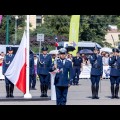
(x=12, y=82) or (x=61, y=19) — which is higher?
(x=61, y=19)

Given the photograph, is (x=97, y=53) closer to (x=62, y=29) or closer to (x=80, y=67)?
(x=80, y=67)

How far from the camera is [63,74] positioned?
42.5ft

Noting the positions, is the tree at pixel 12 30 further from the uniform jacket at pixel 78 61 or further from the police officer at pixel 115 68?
the police officer at pixel 115 68

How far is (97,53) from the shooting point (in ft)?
56.7

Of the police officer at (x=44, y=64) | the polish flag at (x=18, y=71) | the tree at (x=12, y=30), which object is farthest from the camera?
the tree at (x=12, y=30)

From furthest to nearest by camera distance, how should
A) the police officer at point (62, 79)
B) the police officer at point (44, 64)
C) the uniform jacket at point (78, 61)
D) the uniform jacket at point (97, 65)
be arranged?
the uniform jacket at point (78, 61) → the uniform jacket at point (97, 65) → the police officer at point (44, 64) → the police officer at point (62, 79)

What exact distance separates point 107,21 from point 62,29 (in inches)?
337

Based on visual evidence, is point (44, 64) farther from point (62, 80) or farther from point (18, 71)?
point (62, 80)

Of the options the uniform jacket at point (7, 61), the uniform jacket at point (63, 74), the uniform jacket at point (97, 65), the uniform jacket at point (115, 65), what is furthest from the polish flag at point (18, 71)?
the uniform jacket at point (63, 74)

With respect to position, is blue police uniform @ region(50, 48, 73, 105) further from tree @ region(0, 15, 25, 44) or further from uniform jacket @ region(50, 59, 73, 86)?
tree @ region(0, 15, 25, 44)

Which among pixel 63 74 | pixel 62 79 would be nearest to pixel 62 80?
pixel 62 79

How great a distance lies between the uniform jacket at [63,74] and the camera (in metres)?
12.9

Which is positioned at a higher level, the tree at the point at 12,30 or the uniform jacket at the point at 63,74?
the tree at the point at 12,30
